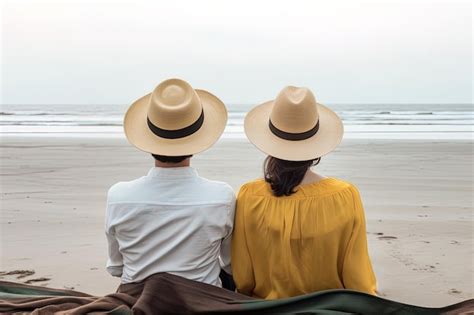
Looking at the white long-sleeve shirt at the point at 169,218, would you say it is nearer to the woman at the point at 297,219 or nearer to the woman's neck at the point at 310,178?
the woman at the point at 297,219

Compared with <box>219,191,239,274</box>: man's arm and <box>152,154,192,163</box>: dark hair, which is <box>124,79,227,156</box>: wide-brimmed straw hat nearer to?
<box>152,154,192,163</box>: dark hair

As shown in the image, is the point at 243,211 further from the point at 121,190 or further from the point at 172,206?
the point at 121,190

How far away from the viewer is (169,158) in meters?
2.46

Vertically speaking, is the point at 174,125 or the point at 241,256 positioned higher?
the point at 174,125

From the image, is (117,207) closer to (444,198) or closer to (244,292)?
(244,292)

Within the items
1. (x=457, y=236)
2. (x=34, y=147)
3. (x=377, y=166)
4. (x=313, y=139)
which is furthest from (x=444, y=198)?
(x=34, y=147)

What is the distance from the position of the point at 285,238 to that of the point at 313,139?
47 cm

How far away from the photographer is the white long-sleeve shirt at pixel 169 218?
2373 millimetres

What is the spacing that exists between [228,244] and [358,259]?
57 cm

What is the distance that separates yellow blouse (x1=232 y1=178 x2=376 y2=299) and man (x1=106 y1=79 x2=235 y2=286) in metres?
0.11

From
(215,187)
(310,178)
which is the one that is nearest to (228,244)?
(215,187)

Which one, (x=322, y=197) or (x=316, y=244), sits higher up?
(x=322, y=197)

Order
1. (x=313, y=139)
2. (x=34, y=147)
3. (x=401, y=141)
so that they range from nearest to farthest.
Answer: (x=313, y=139) → (x=34, y=147) → (x=401, y=141)

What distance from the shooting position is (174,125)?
8.28 feet
